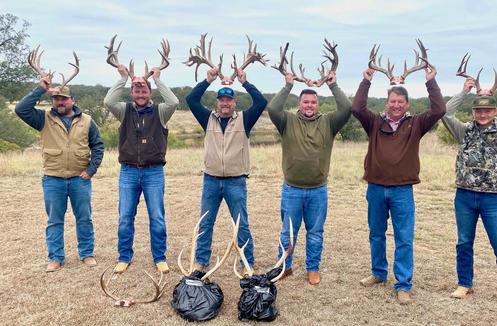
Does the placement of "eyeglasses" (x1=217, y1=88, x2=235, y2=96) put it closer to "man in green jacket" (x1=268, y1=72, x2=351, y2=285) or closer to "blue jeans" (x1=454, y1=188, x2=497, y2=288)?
"man in green jacket" (x1=268, y1=72, x2=351, y2=285)

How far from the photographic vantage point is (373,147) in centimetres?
521

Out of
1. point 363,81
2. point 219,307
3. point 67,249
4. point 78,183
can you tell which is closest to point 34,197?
point 67,249

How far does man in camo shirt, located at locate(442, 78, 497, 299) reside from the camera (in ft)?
16.1

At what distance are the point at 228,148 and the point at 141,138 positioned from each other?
3.73 ft

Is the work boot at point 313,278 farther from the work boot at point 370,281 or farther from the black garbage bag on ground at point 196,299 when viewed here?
the black garbage bag on ground at point 196,299

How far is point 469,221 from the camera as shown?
512 cm

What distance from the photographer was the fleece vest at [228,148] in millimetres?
5496

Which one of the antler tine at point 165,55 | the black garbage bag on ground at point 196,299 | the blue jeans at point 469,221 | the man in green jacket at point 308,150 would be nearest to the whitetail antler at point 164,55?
the antler tine at point 165,55

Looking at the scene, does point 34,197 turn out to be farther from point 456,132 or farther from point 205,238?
point 456,132

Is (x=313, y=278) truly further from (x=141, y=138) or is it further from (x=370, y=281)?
(x=141, y=138)

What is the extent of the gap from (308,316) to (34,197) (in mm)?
8489

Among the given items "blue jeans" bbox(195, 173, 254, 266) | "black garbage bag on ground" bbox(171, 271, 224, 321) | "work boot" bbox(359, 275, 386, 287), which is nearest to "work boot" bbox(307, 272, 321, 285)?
"work boot" bbox(359, 275, 386, 287)

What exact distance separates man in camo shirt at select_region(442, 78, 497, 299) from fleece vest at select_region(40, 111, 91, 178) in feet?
15.4

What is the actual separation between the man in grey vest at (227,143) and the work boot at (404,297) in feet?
6.19
